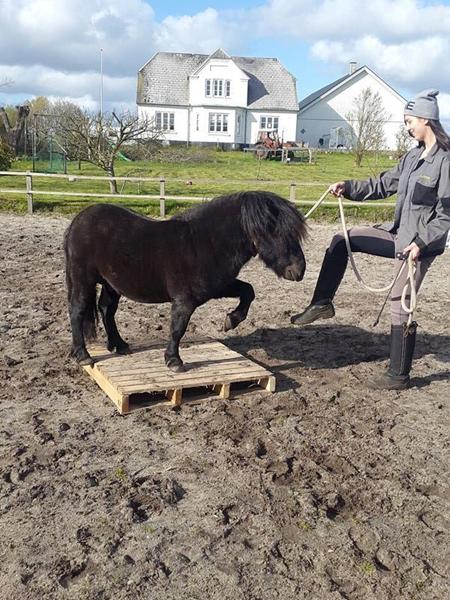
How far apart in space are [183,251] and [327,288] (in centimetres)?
148

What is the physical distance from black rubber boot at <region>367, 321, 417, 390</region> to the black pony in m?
1.13

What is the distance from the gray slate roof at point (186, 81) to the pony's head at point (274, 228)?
177ft

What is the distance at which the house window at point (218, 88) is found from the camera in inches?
2170

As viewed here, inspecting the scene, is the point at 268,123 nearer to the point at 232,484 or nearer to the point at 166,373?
the point at 166,373

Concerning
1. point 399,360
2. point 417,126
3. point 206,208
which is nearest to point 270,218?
point 206,208

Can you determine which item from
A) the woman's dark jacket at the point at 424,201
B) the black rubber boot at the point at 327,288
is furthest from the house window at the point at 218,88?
the woman's dark jacket at the point at 424,201

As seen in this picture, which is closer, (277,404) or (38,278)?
(277,404)

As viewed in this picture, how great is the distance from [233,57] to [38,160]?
3564 centimetres

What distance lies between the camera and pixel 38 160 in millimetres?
30266

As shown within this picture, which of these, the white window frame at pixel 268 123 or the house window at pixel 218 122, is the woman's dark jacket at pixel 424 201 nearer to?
the house window at pixel 218 122

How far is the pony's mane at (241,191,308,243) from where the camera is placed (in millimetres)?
4543

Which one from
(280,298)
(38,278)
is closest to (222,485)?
(280,298)

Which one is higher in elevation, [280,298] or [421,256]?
[421,256]

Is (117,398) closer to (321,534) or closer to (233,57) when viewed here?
(321,534)
